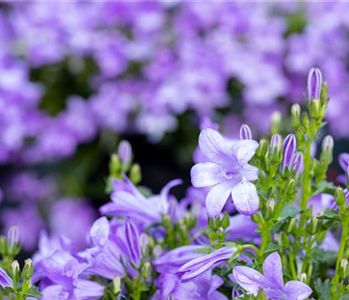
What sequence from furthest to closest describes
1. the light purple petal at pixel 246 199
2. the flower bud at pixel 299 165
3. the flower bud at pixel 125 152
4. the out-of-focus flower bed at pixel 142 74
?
the out-of-focus flower bed at pixel 142 74
the flower bud at pixel 125 152
the flower bud at pixel 299 165
the light purple petal at pixel 246 199

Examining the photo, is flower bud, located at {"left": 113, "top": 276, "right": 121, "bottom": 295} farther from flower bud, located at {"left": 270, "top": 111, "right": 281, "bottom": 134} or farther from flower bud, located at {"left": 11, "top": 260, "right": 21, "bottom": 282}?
flower bud, located at {"left": 270, "top": 111, "right": 281, "bottom": 134}

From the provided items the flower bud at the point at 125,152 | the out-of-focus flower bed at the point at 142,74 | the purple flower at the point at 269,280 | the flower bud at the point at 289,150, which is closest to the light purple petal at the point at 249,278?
the purple flower at the point at 269,280

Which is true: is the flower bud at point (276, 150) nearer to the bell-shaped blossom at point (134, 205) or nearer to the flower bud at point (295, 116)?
the flower bud at point (295, 116)

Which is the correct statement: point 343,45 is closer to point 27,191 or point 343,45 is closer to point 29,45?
point 29,45

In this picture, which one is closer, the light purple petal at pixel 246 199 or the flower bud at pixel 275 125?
the light purple petal at pixel 246 199

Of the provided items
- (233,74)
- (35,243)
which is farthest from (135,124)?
(35,243)

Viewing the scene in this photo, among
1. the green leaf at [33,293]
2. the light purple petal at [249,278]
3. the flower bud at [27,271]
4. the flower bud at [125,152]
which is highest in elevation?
the flower bud at [125,152]
